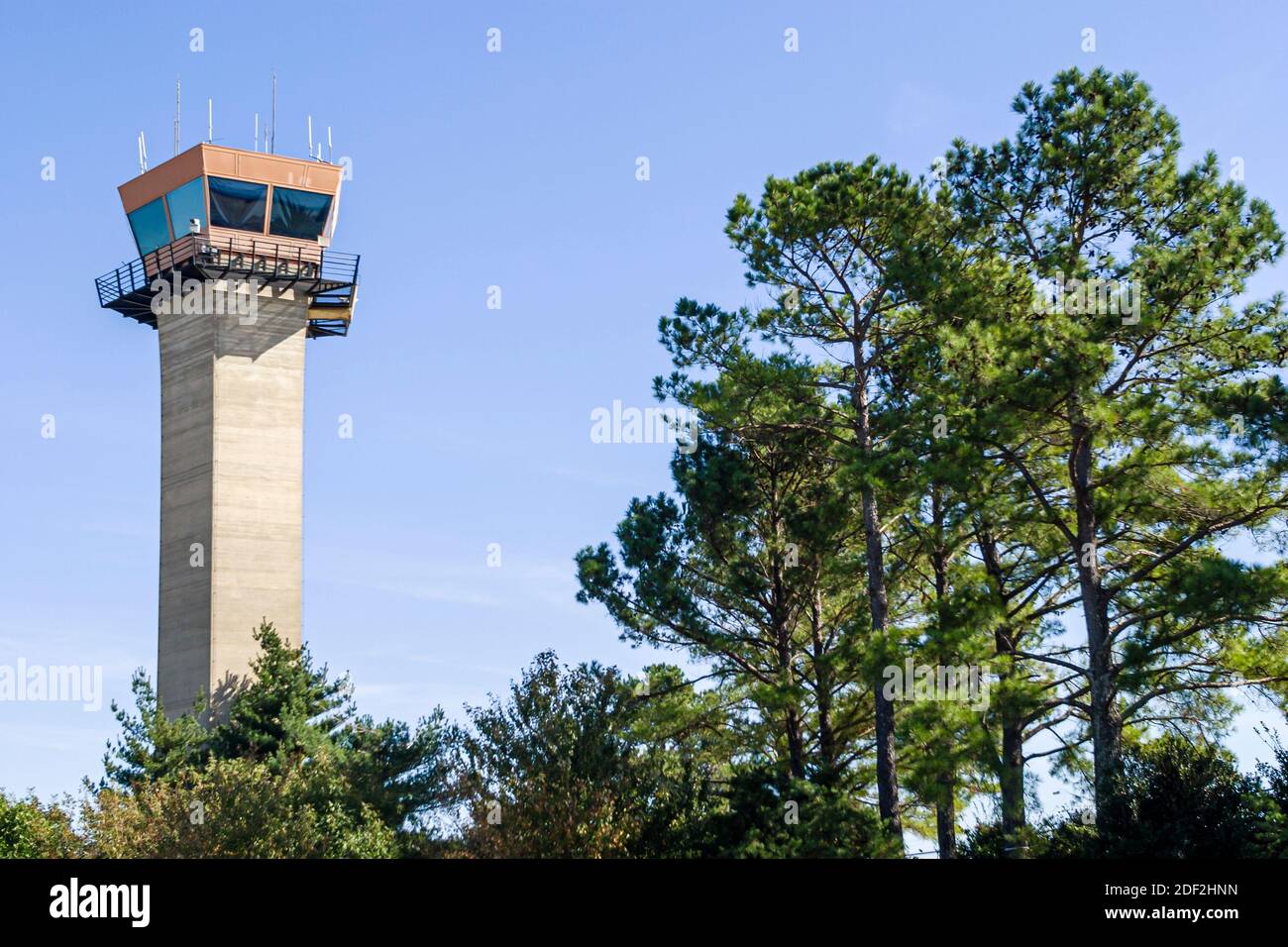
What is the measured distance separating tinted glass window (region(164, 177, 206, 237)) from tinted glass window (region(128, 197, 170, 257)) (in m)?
0.53

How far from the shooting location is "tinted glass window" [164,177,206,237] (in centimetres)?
5147

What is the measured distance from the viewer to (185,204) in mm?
51719

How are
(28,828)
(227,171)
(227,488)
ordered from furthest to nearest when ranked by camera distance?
(227,171), (227,488), (28,828)

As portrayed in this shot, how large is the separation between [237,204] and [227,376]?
6.64 metres

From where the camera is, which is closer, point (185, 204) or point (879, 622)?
point (879, 622)

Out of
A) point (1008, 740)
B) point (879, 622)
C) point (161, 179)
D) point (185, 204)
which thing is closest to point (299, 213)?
point (185, 204)

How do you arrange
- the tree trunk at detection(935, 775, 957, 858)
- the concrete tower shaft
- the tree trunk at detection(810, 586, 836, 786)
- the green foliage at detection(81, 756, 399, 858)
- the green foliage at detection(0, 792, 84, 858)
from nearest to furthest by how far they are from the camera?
the tree trunk at detection(935, 775, 957, 858), the green foliage at detection(81, 756, 399, 858), the tree trunk at detection(810, 586, 836, 786), the green foliage at detection(0, 792, 84, 858), the concrete tower shaft

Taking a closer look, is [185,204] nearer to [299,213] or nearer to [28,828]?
[299,213]

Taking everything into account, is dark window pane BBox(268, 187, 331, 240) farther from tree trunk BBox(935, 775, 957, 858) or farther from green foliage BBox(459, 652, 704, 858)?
tree trunk BBox(935, 775, 957, 858)

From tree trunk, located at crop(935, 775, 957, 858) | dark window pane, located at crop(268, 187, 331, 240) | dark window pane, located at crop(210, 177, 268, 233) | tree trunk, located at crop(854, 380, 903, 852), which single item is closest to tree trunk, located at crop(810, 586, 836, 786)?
tree trunk, located at crop(854, 380, 903, 852)

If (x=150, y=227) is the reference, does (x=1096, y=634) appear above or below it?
below
